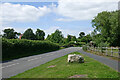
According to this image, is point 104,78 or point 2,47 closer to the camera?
point 104,78

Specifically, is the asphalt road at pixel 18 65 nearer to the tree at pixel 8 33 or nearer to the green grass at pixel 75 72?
the green grass at pixel 75 72

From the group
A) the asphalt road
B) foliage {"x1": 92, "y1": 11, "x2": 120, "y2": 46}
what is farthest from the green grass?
foliage {"x1": 92, "y1": 11, "x2": 120, "y2": 46}

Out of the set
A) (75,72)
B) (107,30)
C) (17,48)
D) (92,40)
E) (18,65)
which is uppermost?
(107,30)

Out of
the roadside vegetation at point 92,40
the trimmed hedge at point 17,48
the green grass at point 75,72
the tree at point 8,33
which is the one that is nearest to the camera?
the green grass at point 75,72

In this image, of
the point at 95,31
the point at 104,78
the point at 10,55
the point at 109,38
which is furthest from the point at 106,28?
the point at 104,78

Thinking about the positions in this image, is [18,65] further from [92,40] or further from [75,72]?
[92,40]

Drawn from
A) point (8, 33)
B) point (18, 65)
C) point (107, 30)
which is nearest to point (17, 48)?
point (18, 65)

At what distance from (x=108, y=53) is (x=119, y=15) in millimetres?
25879

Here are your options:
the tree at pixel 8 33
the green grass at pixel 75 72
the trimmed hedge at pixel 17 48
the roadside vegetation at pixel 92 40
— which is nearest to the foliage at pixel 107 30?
the roadside vegetation at pixel 92 40

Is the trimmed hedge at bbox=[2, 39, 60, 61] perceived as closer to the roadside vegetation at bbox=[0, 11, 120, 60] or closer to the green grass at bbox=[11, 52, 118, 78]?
the roadside vegetation at bbox=[0, 11, 120, 60]

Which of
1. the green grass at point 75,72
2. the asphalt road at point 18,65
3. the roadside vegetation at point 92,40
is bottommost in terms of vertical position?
the asphalt road at point 18,65

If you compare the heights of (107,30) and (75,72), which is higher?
(107,30)

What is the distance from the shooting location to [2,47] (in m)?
24.2

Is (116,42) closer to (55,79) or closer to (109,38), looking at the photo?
(109,38)
